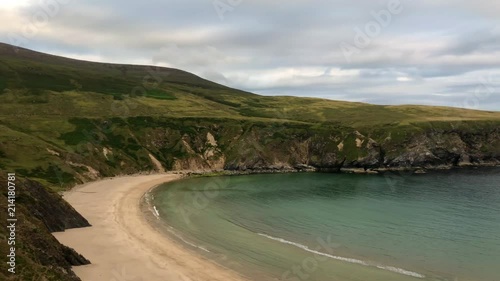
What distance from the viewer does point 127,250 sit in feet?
155

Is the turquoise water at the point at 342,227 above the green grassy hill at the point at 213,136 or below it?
below

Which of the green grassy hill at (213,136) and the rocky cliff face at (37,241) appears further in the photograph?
the green grassy hill at (213,136)

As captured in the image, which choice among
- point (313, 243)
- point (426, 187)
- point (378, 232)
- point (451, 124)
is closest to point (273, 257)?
point (313, 243)

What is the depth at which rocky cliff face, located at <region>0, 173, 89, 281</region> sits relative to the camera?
27031 millimetres

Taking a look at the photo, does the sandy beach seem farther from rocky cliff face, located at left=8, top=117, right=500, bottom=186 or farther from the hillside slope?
rocky cliff face, located at left=8, top=117, right=500, bottom=186

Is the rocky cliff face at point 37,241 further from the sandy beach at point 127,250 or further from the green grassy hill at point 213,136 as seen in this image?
the green grassy hill at point 213,136

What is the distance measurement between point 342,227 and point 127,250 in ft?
112

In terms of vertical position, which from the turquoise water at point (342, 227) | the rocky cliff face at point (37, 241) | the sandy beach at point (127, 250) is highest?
the rocky cliff face at point (37, 241)

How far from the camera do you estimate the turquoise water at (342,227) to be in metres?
43.6

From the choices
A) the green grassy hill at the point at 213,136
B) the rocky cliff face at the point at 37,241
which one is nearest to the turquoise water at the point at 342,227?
the rocky cliff face at the point at 37,241

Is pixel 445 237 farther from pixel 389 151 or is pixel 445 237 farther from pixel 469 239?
pixel 389 151

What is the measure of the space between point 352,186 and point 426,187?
64.7 ft

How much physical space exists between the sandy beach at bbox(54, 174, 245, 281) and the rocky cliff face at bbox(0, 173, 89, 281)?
268 centimetres

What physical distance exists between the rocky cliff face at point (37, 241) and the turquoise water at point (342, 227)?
16.7 meters
